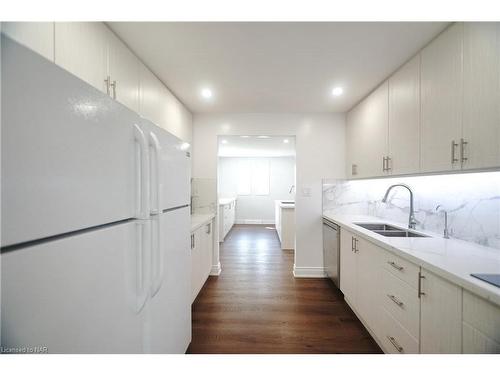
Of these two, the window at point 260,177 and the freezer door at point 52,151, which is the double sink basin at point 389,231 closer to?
the freezer door at point 52,151

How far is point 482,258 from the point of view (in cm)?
134

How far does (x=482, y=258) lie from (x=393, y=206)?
1.43m

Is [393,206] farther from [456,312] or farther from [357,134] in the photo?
[456,312]

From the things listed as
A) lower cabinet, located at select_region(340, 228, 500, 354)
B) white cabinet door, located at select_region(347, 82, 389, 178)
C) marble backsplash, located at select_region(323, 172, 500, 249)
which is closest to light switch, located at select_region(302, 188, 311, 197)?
white cabinet door, located at select_region(347, 82, 389, 178)

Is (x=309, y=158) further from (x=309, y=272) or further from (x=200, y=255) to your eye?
(x=200, y=255)

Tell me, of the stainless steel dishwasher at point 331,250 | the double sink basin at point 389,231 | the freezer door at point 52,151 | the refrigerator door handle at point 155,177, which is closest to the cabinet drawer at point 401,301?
the double sink basin at point 389,231

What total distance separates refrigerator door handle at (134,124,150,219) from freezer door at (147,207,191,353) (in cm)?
10

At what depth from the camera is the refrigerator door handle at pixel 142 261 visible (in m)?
0.97

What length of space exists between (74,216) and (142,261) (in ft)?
1.29

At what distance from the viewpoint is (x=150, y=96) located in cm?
211

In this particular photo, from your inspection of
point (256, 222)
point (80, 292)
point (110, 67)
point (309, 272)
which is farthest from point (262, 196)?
point (80, 292)

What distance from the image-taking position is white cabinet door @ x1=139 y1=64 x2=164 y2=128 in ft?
6.47

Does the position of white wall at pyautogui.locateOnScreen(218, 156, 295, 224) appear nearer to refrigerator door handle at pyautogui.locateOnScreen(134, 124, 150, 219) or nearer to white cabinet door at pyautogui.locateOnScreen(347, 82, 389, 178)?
white cabinet door at pyautogui.locateOnScreen(347, 82, 389, 178)
